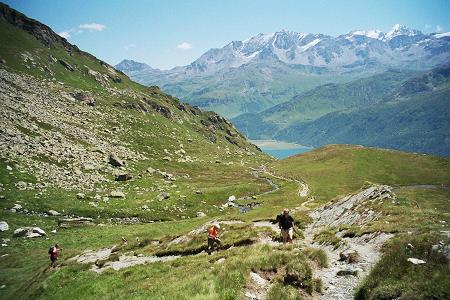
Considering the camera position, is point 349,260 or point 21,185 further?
point 21,185

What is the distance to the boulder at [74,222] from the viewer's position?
199ft

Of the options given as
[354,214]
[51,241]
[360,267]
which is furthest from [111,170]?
[360,267]

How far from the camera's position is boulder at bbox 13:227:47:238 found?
53219mm

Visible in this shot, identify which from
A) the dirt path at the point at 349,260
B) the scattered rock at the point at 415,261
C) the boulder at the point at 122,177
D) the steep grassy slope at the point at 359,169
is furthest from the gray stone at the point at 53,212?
the steep grassy slope at the point at 359,169

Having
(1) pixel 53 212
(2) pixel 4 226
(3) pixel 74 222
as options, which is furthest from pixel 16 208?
(3) pixel 74 222

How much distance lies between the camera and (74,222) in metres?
62.2

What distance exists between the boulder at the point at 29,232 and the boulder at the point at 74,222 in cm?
533

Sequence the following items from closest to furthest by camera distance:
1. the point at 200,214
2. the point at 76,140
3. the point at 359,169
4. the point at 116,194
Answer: the point at 116,194, the point at 200,214, the point at 76,140, the point at 359,169

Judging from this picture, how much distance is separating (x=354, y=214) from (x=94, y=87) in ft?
587

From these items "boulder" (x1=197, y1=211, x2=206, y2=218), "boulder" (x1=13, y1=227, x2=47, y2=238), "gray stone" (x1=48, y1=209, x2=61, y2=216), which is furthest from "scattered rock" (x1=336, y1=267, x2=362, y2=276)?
"boulder" (x1=197, y1=211, x2=206, y2=218)

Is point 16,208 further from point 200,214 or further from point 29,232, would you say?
point 200,214

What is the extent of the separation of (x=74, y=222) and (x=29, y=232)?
8.90m

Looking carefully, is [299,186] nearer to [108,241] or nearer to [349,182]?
[349,182]

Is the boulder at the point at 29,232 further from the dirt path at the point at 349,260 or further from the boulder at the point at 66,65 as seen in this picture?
the boulder at the point at 66,65
